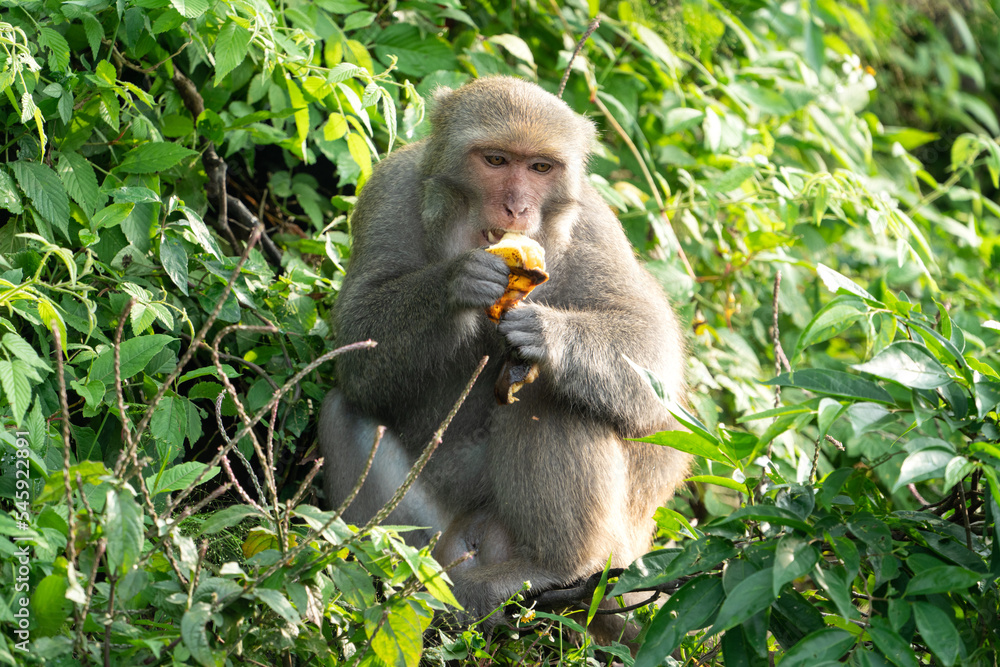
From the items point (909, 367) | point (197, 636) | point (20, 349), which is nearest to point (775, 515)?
point (909, 367)

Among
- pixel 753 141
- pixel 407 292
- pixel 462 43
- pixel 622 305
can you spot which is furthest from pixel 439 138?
pixel 753 141

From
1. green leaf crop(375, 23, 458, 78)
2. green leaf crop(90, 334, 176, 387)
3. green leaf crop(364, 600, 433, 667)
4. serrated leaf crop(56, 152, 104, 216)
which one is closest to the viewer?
green leaf crop(364, 600, 433, 667)

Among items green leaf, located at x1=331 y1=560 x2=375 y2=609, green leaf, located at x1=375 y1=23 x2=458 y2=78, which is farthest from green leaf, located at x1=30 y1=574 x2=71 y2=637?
green leaf, located at x1=375 y1=23 x2=458 y2=78

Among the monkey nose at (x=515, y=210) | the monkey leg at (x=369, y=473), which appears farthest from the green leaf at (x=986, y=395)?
the monkey leg at (x=369, y=473)

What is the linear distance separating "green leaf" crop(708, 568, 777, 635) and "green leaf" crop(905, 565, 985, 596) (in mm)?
341

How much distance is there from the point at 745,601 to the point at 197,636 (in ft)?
4.27

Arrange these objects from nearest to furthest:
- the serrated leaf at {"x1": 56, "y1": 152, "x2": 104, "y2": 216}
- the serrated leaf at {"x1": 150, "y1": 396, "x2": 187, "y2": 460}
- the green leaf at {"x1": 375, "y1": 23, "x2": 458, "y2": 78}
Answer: the serrated leaf at {"x1": 150, "y1": 396, "x2": 187, "y2": 460} → the serrated leaf at {"x1": 56, "y1": 152, "x2": 104, "y2": 216} → the green leaf at {"x1": 375, "y1": 23, "x2": 458, "y2": 78}

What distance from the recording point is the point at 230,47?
343 centimetres

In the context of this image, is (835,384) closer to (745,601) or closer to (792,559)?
(792,559)

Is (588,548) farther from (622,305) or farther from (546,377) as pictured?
(622,305)

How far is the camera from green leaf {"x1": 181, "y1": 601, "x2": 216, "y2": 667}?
2105 millimetres

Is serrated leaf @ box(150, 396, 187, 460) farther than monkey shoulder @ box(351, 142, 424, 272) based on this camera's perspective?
No

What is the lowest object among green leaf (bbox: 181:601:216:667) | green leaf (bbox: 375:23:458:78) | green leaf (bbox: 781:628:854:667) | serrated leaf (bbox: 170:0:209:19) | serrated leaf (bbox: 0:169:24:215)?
green leaf (bbox: 181:601:216:667)

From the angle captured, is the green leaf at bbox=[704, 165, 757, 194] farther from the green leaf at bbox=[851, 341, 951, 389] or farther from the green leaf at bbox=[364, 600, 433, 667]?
the green leaf at bbox=[364, 600, 433, 667]
